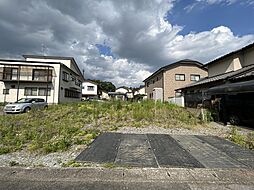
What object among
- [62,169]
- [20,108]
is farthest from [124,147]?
[20,108]

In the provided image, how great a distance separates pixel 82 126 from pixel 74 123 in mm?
863

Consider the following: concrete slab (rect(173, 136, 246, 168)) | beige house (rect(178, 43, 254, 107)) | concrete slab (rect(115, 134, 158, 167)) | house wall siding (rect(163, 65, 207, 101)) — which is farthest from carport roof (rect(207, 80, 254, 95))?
house wall siding (rect(163, 65, 207, 101))

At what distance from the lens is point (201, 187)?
2971 millimetres

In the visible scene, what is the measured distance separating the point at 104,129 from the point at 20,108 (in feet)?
34.0

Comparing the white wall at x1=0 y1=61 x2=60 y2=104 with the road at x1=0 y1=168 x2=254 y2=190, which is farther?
the white wall at x1=0 y1=61 x2=60 y2=104

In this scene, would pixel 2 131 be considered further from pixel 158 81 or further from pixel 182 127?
pixel 158 81

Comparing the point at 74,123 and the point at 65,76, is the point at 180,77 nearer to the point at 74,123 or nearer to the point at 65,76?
the point at 65,76

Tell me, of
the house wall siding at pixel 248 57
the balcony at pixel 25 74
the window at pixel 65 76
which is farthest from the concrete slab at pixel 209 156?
the window at pixel 65 76

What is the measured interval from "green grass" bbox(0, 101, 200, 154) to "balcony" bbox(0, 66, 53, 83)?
538 inches

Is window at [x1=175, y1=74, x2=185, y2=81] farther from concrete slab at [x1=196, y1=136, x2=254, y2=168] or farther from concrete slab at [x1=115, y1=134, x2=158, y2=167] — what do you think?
concrete slab at [x1=115, y1=134, x2=158, y2=167]

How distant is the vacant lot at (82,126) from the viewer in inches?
210

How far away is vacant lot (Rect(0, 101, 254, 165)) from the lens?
5.33 m

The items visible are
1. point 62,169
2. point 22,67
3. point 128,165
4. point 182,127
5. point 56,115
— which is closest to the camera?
point 62,169

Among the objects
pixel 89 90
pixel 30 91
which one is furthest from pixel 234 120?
pixel 89 90
